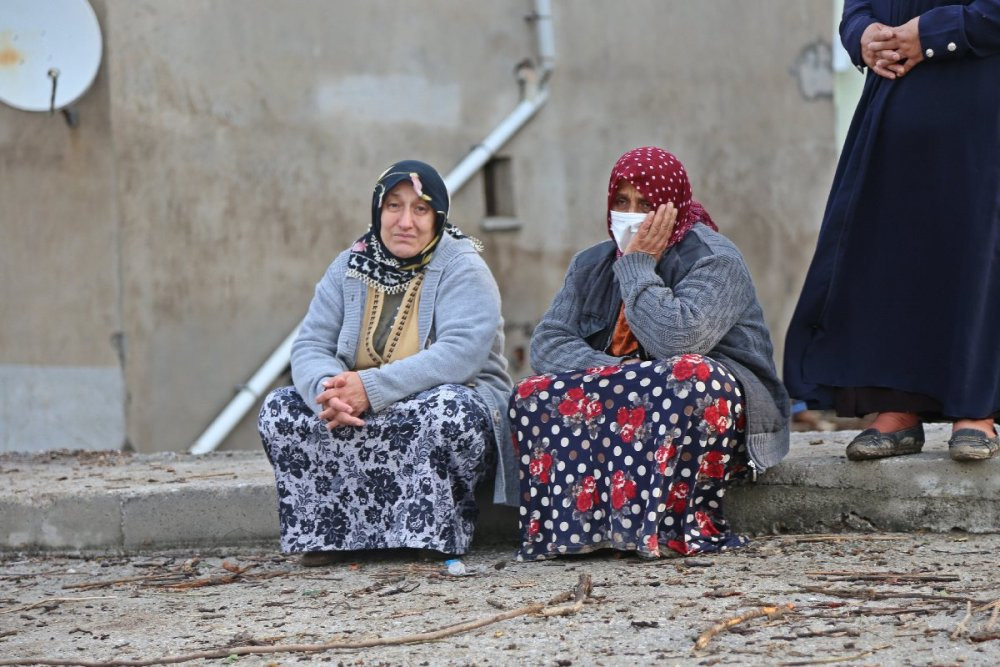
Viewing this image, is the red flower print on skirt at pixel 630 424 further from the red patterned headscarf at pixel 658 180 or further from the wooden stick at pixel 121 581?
the wooden stick at pixel 121 581

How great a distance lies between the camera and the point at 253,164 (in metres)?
8.20

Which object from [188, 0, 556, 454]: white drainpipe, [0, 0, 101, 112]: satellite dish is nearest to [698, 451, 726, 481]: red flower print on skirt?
[188, 0, 556, 454]: white drainpipe

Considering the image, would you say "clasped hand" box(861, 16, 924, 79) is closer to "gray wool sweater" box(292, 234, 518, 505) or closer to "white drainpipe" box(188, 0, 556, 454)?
"gray wool sweater" box(292, 234, 518, 505)

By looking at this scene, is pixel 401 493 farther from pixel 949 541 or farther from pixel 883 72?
pixel 883 72

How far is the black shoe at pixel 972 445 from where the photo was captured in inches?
159

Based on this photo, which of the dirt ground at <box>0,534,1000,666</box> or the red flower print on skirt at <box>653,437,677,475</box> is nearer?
the dirt ground at <box>0,534,1000,666</box>

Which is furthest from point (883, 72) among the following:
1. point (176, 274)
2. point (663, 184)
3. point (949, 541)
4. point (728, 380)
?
point (176, 274)

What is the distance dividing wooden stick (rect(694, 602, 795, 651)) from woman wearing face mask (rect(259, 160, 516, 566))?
1191 mm

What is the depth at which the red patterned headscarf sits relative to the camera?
4262 millimetres

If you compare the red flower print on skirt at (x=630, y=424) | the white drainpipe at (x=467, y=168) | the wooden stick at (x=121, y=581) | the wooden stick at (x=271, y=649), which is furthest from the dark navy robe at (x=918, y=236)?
the white drainpipe at (x=467, y=168)

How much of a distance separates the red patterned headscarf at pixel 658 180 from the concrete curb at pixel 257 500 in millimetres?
839

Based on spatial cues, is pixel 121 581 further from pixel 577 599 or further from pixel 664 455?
pixel 664 455

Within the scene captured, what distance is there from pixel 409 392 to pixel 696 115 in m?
6.25

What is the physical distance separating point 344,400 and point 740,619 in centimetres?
149
